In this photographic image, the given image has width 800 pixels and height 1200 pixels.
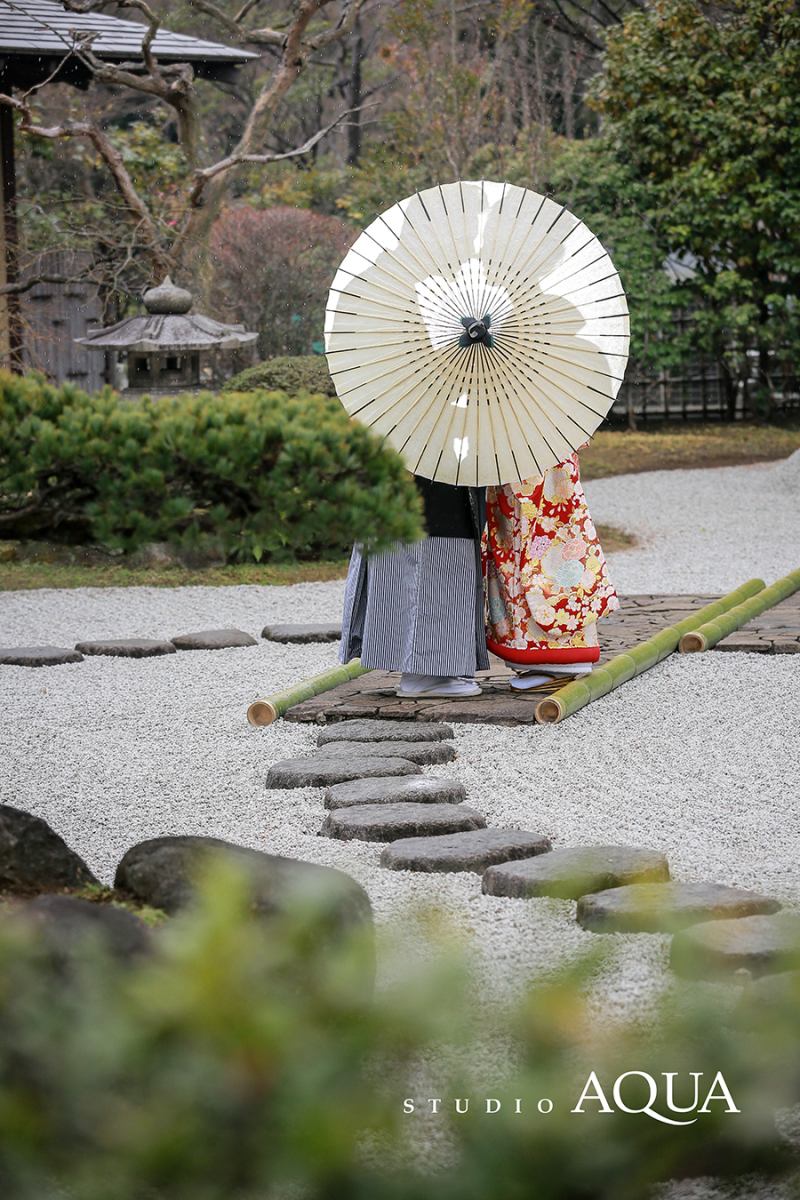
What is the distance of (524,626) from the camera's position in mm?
4695

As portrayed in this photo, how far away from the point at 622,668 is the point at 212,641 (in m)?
2.14

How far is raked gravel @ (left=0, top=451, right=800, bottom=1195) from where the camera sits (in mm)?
2812

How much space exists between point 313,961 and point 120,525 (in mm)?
1166

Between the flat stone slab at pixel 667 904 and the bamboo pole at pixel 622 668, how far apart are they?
1667 mm

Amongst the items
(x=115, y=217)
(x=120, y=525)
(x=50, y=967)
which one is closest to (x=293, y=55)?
(x=115, y=217)

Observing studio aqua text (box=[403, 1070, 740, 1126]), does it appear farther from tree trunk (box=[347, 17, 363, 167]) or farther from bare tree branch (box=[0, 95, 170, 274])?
tree trunk (box=[347, 17, 363, 167])

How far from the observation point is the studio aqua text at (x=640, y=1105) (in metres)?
0.90

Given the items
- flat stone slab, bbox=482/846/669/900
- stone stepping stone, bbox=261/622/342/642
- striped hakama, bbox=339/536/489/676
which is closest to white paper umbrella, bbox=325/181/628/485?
striped hakama, bbox=339/536/489/676

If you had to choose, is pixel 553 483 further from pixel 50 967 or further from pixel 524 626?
pixel 50 967

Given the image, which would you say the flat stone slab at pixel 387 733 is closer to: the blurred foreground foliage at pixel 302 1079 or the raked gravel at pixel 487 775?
the raked gravel at pixel 487 775

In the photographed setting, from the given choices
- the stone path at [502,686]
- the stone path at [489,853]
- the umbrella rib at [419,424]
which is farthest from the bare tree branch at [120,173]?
the stone path at [489,853]

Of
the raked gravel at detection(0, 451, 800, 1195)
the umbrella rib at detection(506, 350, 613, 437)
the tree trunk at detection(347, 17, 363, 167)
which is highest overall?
the tree trunk at detection(347, 17, 363, 167)

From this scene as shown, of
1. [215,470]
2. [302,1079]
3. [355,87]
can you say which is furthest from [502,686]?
[355,87]

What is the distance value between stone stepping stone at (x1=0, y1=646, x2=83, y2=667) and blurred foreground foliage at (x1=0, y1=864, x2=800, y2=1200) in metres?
5.06
